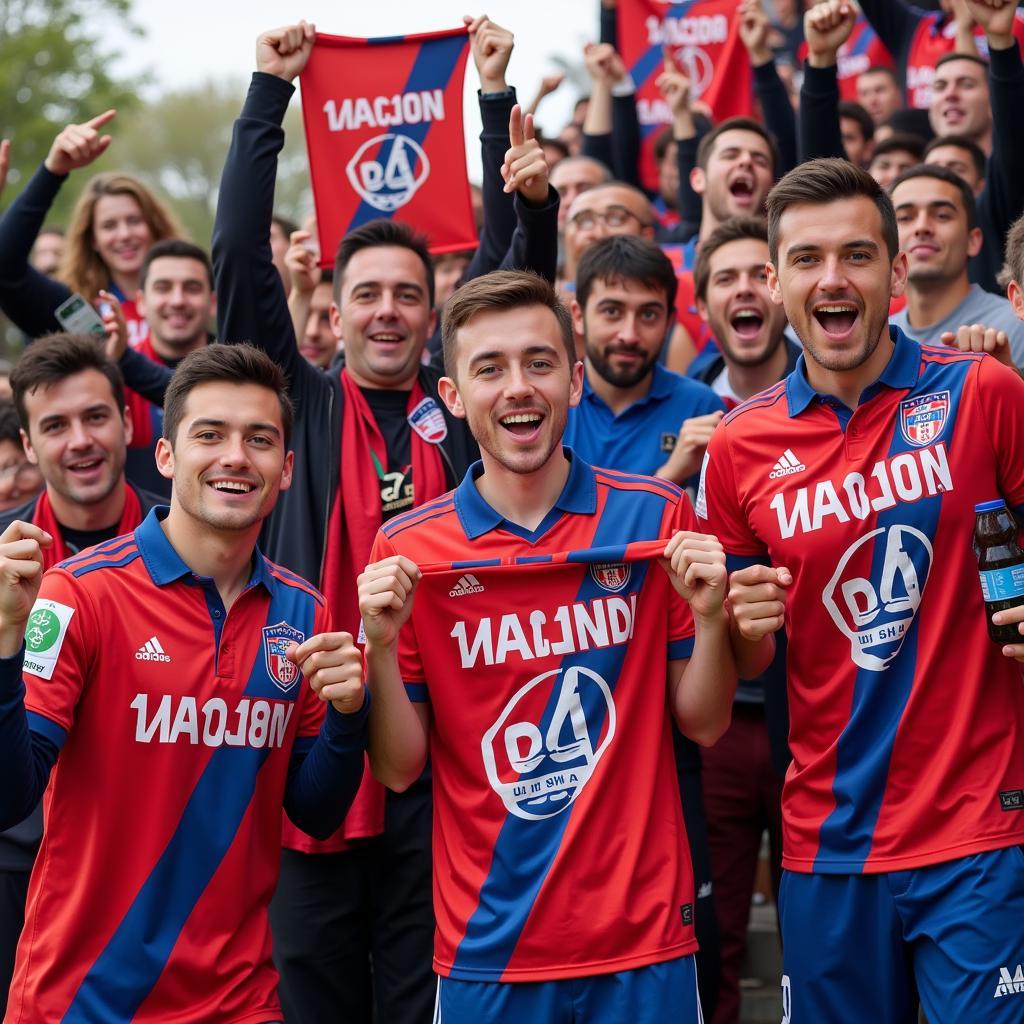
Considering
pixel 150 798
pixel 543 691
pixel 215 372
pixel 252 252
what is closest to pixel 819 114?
pixel 252 252

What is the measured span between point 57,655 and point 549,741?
1.41 meters

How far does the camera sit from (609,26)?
11.1m

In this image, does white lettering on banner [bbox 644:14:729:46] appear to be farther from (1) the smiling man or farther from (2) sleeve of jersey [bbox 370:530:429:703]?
(2) sleeve of jersey [bbox 370:530:429:703]

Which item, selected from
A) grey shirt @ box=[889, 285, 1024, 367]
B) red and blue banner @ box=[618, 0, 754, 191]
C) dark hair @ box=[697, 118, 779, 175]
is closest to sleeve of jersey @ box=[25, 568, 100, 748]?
grey shirt @ box=[889, 285, 1024, 367]

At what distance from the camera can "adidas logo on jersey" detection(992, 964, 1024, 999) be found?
3.95 m

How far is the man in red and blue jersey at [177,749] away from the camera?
13.4ft

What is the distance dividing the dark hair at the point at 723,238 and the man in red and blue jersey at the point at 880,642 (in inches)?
75.4

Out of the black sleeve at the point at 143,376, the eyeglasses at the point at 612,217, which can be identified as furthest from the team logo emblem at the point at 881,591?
the eyeglasses at the point at 612,217

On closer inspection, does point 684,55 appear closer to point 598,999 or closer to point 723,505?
point 723,505

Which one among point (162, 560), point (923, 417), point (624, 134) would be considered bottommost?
point (162, 560)

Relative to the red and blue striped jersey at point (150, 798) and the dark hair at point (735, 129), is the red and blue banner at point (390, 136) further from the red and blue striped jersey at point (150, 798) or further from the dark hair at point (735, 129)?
the red and blue striped jersey at point (150, 798)

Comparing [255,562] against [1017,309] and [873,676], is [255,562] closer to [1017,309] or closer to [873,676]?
[873,676]

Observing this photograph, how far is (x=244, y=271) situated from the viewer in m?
5.54

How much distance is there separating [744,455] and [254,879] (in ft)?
6.44
